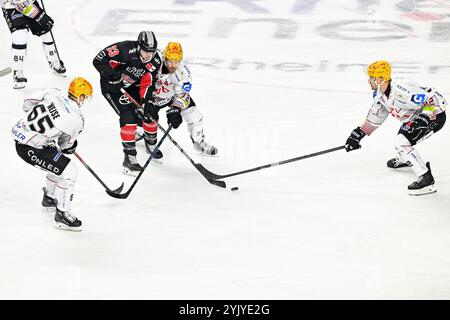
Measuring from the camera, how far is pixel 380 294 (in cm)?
602

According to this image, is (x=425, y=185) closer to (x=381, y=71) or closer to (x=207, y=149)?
(x=381, y=71)

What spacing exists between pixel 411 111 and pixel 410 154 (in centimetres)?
31

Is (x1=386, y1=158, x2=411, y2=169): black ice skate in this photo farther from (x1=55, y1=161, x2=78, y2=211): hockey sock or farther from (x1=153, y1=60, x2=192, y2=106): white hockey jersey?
(x1=55, y1=161, x2=78, y2=211): hockey sock

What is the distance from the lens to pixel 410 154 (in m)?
7.36

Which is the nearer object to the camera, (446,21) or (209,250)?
(209,250)

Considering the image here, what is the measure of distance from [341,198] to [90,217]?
1.78 m

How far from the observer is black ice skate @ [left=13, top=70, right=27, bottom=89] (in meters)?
9.56

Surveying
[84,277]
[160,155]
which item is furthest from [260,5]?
[84,277]

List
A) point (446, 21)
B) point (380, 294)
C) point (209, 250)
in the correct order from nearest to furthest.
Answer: point (380, 294) < point (209, 250) < point (446, 21)

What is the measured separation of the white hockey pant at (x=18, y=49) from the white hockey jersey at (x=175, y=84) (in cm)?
227

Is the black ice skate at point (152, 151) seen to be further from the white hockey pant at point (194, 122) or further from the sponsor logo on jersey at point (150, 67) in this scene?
the sponsor logo on jersey at point (150, 67)

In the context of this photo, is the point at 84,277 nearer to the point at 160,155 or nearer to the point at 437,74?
the point at 160,155

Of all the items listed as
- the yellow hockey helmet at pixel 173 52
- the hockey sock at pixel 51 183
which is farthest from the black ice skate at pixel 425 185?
the hockey sock at pixel 51 183

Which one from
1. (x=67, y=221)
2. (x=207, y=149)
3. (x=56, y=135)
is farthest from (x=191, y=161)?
(x=56, y=135)
